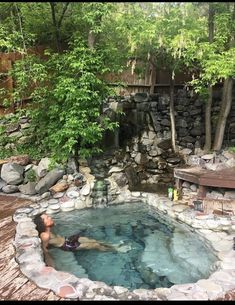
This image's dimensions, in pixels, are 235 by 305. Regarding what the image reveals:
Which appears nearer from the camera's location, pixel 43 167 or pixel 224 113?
pixel 43 167

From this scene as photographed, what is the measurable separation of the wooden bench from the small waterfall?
1721 millimetres

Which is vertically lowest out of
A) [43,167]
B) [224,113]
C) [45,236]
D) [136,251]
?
[136,251]

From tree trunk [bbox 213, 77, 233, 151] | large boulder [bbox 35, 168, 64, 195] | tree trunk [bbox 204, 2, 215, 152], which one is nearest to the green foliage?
large boulder [bbox 35, 168, 64, 195]

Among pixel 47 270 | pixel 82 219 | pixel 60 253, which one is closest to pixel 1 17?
pixel 82 219

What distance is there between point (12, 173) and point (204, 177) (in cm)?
440

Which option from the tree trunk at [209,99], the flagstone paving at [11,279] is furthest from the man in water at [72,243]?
the tree trunk at [209,99]

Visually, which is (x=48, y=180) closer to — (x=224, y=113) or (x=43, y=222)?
(x=43, y=222)

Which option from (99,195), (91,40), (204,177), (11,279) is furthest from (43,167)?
(11,279)

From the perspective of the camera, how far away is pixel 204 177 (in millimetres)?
7234

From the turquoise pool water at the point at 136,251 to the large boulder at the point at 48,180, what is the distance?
90cm

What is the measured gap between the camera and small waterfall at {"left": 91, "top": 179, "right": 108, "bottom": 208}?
7.77 m

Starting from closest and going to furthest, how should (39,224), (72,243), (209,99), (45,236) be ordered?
(72,243)
(45,236)
(39,224)
(209,99)

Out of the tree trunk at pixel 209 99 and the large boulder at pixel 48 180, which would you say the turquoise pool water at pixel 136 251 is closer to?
the large boulder at pixel 48 180

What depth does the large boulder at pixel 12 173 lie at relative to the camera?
8039 mm
